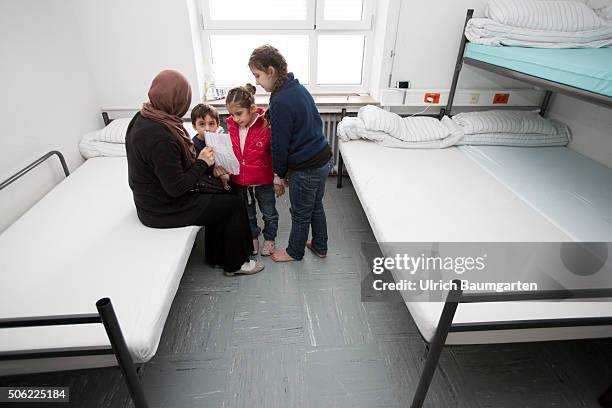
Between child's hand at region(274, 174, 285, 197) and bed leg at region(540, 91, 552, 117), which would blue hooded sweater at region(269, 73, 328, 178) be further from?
bed leg at region(540, 91, 552, 117)

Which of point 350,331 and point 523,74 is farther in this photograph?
point 523,74

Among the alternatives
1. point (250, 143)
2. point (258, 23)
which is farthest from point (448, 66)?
point (250, 143)

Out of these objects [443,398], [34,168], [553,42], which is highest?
[553,42]

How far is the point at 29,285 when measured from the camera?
1443 millimetres

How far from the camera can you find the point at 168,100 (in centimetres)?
158

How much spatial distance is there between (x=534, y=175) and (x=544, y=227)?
0.66 metres

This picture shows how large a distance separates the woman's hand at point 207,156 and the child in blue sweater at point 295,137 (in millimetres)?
327

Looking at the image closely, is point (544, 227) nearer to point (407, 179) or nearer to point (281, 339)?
point (407, 179)

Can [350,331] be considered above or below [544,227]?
below

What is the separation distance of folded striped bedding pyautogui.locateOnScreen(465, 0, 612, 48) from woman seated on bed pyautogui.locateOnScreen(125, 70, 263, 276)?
7.15 feet

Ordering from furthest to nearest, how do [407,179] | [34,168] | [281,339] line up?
[407,179] < [34,168] < [281,339]

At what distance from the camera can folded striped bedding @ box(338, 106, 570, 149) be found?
107 inches

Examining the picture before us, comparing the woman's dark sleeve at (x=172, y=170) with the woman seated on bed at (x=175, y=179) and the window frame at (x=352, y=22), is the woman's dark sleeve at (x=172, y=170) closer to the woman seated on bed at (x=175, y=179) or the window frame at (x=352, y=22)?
the woman seated on bed at (x=175, y=179)

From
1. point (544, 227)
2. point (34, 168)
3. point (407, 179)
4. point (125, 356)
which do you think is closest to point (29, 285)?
point (125, 356)
